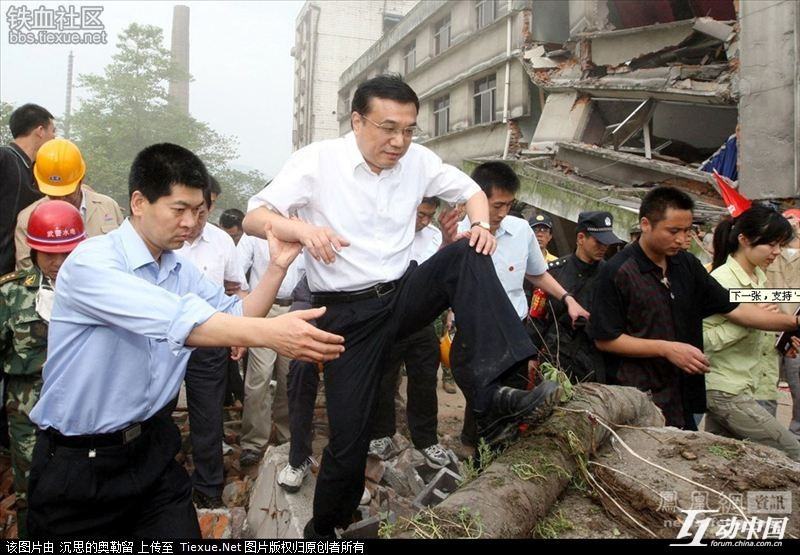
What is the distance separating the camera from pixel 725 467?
8.94 feet

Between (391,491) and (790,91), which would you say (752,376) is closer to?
(391,491)

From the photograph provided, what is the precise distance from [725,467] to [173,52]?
40.1 meters

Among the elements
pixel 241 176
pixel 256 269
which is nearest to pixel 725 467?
pixel 256 269

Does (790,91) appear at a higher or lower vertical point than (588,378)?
higher

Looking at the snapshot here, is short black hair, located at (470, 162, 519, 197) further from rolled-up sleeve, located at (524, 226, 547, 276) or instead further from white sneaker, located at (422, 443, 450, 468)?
white sneaker, located at (422, 443, 450, 468)

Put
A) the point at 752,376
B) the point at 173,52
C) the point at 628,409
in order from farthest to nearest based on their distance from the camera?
the point at 173,52 < the point at 752,376 < the point at 628,409

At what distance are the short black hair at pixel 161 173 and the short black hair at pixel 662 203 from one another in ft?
8.34

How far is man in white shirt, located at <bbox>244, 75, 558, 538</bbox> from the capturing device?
2699 millimetres

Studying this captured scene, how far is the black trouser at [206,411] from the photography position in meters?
3.91

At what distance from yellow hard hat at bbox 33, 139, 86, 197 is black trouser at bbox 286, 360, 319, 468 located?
1993 millimetres

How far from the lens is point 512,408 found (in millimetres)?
2459

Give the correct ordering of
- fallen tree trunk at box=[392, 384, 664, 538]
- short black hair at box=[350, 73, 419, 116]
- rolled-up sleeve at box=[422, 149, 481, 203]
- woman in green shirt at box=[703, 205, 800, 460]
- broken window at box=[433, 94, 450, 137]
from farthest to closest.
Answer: broken window at box=[433, 94, 450, 137]
woman in green shirt at box=[703, 205, 800, 460]
rolled-up sleeve at box=[422, 149, 481, 203]
short black hair at box=[350, 73, 419, 116]
fallen tree trunk at box=[392, 384, 664, 538]

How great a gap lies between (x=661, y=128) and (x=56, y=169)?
44.7 ft

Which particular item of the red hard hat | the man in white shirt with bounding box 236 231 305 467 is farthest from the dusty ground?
the red hard hat
